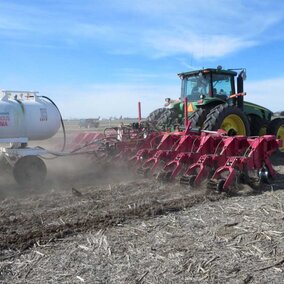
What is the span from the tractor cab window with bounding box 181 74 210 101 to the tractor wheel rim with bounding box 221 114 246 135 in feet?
4.53

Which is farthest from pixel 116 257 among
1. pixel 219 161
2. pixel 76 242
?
pixel 219 161

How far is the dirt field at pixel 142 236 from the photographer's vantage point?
360 cm

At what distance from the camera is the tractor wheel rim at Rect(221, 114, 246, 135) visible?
31.1 feet

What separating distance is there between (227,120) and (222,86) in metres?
1.75

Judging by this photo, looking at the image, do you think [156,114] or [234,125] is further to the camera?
[156,114]

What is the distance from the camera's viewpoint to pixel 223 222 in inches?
195

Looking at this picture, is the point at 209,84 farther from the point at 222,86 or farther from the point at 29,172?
the point at 29,172

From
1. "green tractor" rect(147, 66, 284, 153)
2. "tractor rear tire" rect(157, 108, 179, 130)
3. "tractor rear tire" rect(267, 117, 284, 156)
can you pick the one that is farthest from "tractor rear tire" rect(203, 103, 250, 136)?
"tractor rear tire" rect(267, 117, 284, 156)

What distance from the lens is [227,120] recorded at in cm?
948

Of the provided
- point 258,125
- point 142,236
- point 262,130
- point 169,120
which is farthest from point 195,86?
point 142,236

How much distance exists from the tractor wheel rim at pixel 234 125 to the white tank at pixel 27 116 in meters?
3.82

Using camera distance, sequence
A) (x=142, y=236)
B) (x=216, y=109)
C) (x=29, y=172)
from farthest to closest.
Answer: (x=216, y=109), (x=29, y=172), (x=142, y=236)

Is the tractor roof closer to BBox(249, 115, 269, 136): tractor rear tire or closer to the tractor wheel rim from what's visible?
BBox(249, 115, 269, 136): tractor rear tire

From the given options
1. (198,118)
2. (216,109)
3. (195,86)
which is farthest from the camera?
(195,86)
